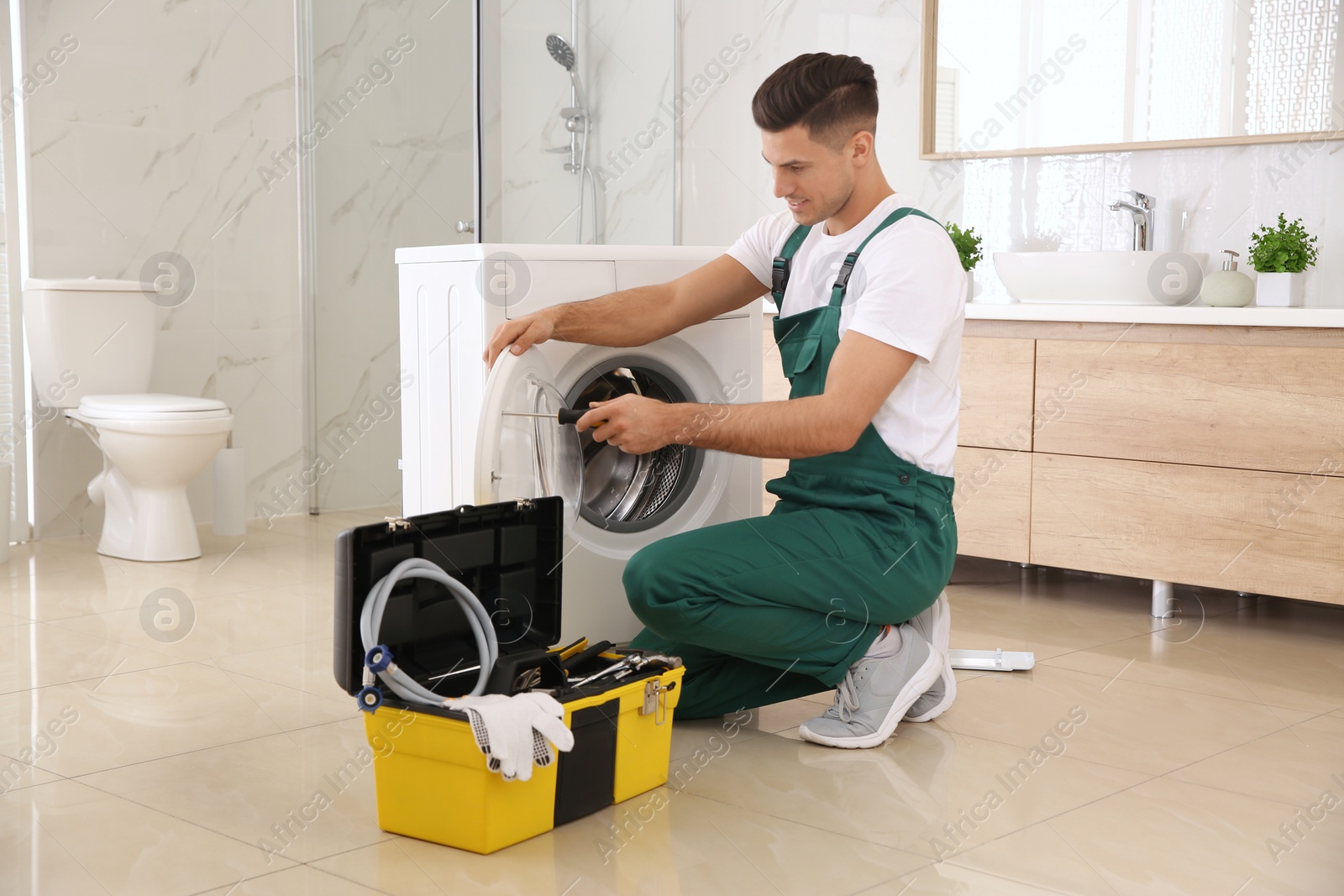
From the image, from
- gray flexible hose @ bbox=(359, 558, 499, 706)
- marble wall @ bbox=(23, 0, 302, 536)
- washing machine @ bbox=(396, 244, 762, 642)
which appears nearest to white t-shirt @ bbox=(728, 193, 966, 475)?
washing machine @ bbox=(396, 244, 762, 642)

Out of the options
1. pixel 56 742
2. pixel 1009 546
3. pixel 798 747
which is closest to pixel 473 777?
pixel 798 747

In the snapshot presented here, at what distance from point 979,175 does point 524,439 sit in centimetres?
221

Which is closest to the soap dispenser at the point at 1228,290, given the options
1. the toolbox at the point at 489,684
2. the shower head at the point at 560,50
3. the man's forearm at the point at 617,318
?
the man's forearm at the point at 617,318

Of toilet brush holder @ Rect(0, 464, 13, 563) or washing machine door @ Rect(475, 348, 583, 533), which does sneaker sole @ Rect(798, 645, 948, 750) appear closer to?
washing machine door @ Rect(475, 348, 583, 533)

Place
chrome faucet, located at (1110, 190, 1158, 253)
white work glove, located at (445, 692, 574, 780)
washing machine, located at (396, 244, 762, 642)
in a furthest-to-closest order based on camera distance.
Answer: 1. chrome faucet, located at (1110, 190, 1158, 253)
2. washing machine, located at (396, 244, 762, 642)
3. white work glove, located at (445, 692, 574, 780)

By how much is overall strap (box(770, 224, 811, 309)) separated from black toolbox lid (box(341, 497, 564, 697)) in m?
0.60

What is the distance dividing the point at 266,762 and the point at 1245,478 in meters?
2.10

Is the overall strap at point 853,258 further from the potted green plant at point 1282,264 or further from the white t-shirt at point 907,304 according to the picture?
the potted green plant at point 1282,264

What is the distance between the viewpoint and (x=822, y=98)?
194 cm

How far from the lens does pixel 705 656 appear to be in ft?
7.01

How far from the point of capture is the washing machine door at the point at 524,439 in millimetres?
1914

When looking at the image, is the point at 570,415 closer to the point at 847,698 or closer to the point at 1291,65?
A: the point at 847,698

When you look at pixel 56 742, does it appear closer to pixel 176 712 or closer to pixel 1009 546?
pixel 176 712

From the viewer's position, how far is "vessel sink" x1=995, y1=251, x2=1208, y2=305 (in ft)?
9.95
